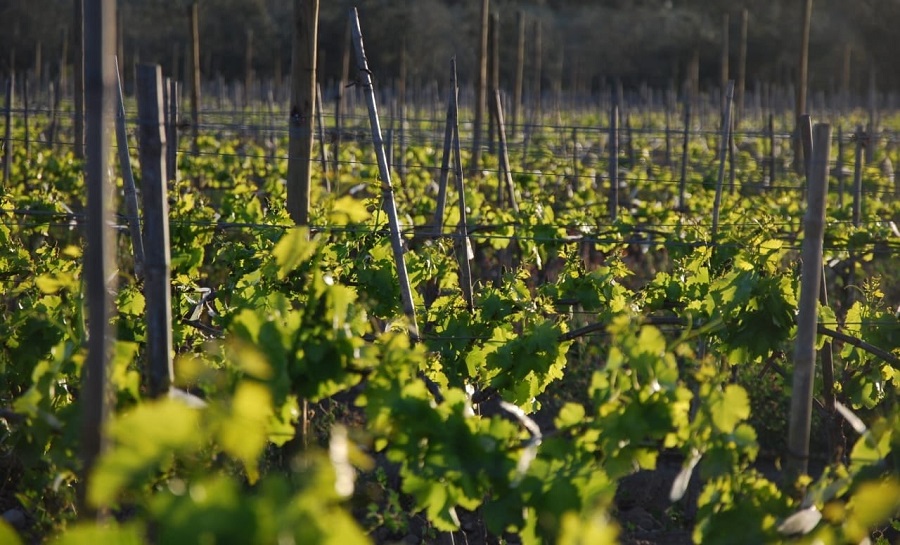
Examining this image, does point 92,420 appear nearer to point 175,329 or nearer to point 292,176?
point 175,329

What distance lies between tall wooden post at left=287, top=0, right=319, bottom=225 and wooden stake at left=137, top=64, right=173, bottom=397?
2.37 metres

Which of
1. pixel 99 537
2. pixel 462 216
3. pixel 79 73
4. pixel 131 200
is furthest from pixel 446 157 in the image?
pixel 79 73

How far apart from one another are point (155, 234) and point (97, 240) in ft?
0.85

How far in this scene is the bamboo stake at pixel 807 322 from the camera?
7.59 feet

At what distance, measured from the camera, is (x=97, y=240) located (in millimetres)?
1942

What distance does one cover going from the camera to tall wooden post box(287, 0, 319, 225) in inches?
177

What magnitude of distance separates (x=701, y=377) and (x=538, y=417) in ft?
12.0

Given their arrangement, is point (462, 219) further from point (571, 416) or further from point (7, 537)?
point (7, 537)

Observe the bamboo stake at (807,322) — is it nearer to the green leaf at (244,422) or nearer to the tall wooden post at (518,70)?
the green leaf at (244,422)

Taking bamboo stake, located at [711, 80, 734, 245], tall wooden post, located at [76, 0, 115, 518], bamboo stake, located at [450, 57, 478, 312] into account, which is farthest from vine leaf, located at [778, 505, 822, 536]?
bamboo stake, located at [711, 80, 734, 245]

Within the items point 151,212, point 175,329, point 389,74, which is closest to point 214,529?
point 151,212

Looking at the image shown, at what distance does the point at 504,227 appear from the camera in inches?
239

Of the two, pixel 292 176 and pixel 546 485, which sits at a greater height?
pixel 292 176

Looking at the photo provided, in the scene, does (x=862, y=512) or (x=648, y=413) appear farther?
(x=648, y=413)
